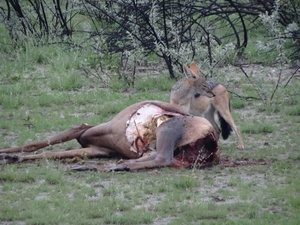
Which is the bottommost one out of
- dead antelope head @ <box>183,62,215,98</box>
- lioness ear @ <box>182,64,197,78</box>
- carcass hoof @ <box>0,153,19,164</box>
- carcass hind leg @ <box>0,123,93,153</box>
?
carcass hoof @ <box>0,153,19,164</box>

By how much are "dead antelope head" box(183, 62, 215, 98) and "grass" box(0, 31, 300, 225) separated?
0.66 meters

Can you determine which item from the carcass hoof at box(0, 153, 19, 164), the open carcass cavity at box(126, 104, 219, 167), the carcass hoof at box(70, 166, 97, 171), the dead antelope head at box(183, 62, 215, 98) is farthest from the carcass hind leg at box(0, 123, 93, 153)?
the dead antelope head at box(183, 62, 215, 98)

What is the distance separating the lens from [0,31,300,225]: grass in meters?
5.91

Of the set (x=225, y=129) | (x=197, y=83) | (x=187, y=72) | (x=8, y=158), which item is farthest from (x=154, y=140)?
(x=187, y=72)

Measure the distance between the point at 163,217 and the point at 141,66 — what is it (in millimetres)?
7284

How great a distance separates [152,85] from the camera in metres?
11.6

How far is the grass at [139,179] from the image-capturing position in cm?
591

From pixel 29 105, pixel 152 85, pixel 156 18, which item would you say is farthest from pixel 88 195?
pixel 156 18

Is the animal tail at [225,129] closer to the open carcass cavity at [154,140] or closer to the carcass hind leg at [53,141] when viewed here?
the open carcass cavity at [154,140]

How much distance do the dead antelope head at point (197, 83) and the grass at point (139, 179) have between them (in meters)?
0.66

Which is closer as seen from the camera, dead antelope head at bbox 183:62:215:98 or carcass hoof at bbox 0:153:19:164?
carcass hoof at bbox 0:153:19:164

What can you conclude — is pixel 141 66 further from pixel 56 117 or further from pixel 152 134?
pixel 152 134

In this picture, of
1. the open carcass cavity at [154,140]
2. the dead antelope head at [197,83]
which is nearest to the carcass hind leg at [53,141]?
the open carcass cavity at [154,140]

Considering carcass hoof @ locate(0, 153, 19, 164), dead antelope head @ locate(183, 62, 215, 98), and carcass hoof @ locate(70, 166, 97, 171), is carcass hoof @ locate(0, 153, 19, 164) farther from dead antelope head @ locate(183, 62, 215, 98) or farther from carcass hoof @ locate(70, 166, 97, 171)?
dead antelope head @ locate(183, 62, 215, 98)
